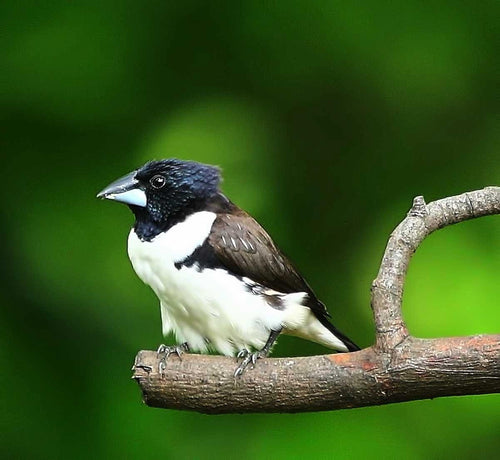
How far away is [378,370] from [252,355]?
0.64ft

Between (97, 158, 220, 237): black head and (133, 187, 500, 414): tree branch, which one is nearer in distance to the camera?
A: (133, 187, 500, 414): tree branch

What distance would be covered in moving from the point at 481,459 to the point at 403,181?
0.47 m

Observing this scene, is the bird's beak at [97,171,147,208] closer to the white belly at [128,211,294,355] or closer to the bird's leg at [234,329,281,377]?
the white belly at [128,211,294,355]

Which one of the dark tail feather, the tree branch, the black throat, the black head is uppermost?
the black head

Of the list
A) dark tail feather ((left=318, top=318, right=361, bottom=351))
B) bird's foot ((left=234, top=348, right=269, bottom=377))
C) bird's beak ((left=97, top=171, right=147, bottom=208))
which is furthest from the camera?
dark tail feather ((left=318, top=318, right=361, bottom=351))

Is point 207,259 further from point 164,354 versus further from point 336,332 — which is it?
point 336,332

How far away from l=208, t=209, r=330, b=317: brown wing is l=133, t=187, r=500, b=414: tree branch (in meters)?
0.16

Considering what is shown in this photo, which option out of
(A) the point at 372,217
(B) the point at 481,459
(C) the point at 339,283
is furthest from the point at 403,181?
(B) the point at 481,459

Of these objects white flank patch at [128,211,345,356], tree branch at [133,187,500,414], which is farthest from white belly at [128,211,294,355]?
tree branch at [133,187,500,414]

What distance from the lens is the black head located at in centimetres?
135

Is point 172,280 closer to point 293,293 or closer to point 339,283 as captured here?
point 293,293

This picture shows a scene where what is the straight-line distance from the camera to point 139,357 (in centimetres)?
125

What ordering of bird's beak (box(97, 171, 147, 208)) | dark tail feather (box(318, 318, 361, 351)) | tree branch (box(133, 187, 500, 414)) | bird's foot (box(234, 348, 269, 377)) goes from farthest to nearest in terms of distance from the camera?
1. dark tail feather (box(318, 318, 361, 351))
2. bird's beak (box(97, 171, 147, 208))
3. bird's foot (box(234, 348, 269, 377))
4. tree branch (box(133, 187, 500, 414))

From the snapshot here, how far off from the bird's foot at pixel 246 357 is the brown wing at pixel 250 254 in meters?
0.10
